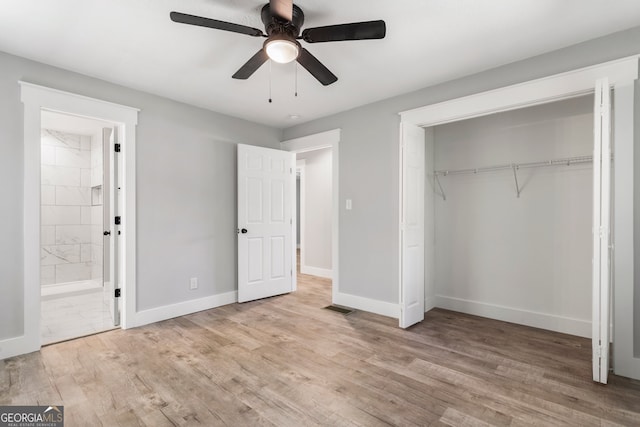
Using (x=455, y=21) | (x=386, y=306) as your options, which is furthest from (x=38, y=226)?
(x=455, y=21)

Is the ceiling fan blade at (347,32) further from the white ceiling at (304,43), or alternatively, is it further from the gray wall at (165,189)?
the gray wall at (165,189)

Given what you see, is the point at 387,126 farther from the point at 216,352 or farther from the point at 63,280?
the point at 63,280

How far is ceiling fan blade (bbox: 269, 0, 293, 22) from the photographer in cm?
172

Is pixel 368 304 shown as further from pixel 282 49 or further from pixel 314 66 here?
pixel 282 49

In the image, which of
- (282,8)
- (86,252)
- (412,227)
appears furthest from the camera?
(86,252)

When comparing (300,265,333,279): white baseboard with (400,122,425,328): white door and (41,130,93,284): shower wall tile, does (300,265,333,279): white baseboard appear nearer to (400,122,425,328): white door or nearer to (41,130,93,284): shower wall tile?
(400,122,425,328): white door

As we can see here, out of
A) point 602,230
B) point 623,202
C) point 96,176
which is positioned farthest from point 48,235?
point 623,202

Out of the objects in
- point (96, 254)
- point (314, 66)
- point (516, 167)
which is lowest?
point (96, 254)

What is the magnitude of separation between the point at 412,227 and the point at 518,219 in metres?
1.18

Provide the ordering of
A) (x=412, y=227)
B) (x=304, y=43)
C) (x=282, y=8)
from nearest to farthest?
(x=282, y=8), (x=304, y=43), (x=412, y=227)

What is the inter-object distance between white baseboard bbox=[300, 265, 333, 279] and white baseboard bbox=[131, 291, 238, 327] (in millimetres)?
2055

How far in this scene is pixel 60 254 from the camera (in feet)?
17.0

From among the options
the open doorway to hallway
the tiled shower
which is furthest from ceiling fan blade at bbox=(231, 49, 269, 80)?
the tiled shower

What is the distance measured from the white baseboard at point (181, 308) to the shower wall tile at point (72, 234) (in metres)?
3.05
